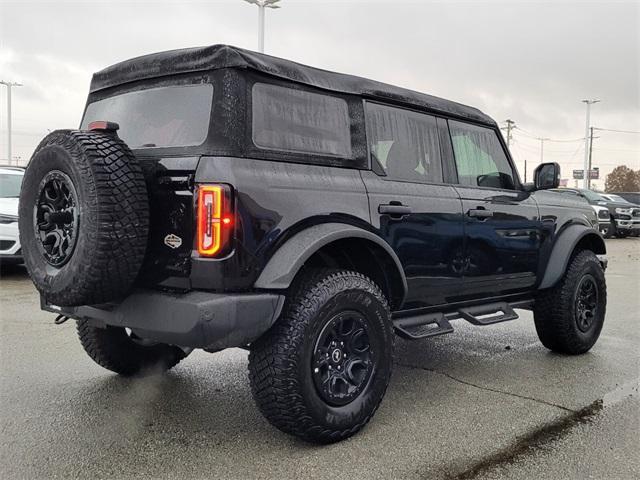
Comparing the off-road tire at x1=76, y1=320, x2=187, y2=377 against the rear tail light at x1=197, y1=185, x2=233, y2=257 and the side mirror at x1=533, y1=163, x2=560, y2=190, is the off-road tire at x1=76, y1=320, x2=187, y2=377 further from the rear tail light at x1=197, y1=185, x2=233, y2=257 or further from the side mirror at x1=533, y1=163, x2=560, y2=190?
the side mirror at x1=533, y1=163, x2=560, y2=190

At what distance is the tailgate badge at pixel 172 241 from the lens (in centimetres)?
289

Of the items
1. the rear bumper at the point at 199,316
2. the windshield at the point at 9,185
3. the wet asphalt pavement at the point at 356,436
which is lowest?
the wet asphalt pavement at the point at 356,436

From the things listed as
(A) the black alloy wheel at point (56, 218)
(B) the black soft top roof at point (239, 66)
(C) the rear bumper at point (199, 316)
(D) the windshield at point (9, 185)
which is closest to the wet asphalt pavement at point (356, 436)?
(C) the rear bumper at point (199, 316)

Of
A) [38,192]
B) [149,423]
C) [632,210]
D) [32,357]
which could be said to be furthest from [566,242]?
[632,210]

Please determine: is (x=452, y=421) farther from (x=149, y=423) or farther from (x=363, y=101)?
(x=363, y=101)

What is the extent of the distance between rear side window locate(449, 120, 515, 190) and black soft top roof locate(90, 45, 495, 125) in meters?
0.37

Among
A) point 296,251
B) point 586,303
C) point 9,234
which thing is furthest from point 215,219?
point 9,234

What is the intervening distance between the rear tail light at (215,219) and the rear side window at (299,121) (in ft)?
1.36

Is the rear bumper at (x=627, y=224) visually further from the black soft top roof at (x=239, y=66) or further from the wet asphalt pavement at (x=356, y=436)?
the black soft top roof at (x=239, y=66)

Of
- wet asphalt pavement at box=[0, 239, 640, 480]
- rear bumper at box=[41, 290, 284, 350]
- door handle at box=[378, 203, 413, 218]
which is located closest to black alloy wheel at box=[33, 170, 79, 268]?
rear bumper at box=[41, 290, 284, 350]

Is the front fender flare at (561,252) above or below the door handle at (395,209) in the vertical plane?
below

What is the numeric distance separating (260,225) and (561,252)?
3016mm

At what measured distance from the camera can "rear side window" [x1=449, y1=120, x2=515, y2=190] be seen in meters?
4.38

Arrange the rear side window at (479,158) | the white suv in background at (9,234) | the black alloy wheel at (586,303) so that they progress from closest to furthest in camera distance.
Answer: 1. the rear side window at (479,158)
2. the black alloy wheel at (586,303)
3. the white suv in background at (9,234)
